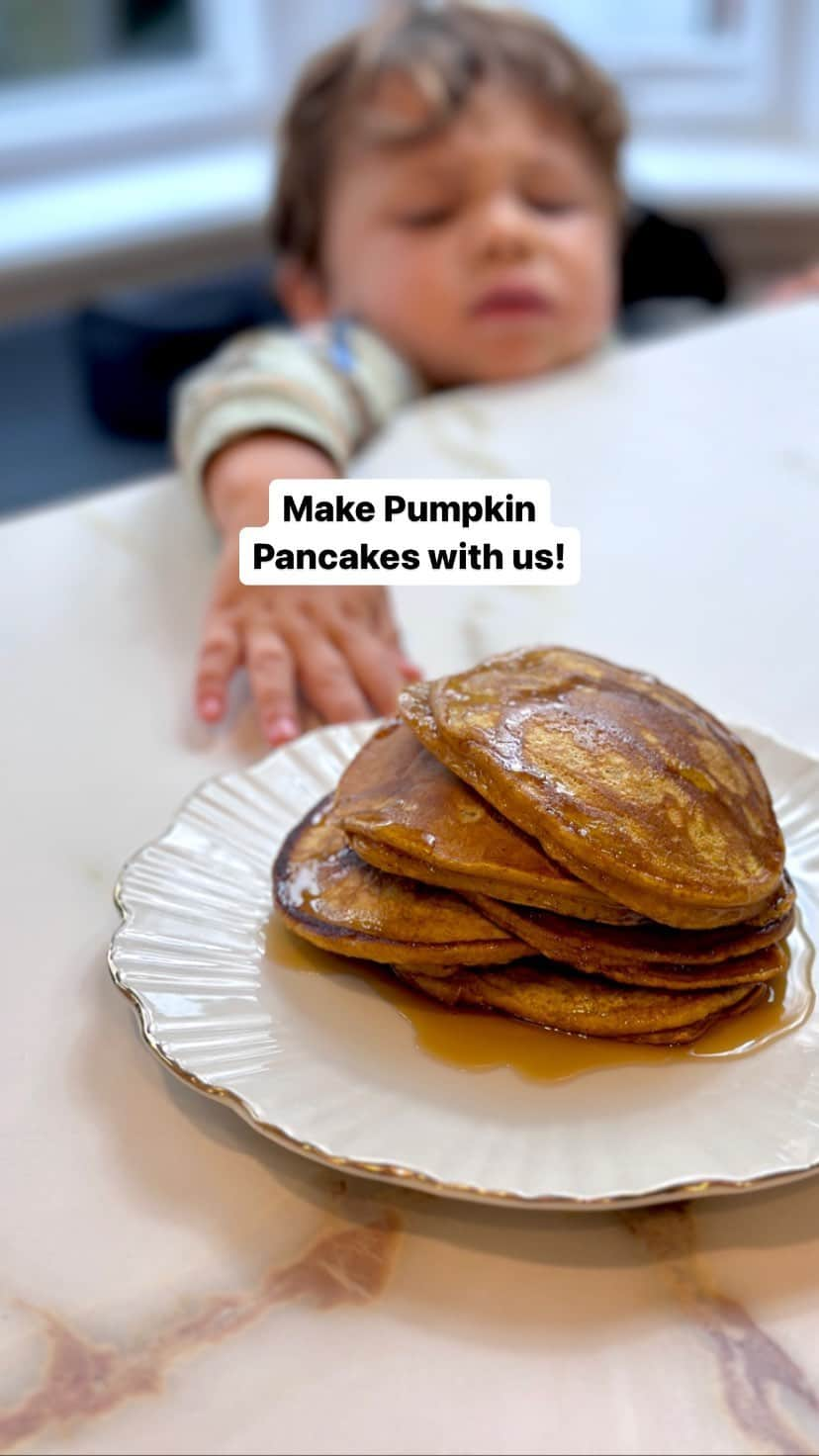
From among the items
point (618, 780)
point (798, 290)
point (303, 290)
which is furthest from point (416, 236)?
point (618, 780)

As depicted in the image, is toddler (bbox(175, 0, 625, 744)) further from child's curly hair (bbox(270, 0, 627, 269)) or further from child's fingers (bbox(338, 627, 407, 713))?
child's fingers (bbox(338, 627, 407, 713))

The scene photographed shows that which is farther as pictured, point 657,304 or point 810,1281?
point 657,304

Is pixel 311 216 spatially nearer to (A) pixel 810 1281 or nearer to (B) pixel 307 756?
(B) pixel 307 756

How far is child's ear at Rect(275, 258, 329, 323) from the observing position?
1633mm

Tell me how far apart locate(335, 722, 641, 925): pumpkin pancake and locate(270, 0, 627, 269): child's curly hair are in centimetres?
109

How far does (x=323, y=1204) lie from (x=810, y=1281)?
15 centimetres

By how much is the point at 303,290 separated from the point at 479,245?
40 cm

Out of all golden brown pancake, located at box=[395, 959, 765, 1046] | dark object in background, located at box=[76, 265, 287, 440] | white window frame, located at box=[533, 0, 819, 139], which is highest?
white window frame, located at box=[533, 0, 819, 139]

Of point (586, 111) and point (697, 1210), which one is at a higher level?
point (586, 111)

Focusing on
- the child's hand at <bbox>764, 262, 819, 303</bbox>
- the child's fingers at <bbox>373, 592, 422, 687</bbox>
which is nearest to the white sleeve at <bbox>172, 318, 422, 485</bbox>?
the child's fingers at <bbox>373, 592, 422, 687</bbox>

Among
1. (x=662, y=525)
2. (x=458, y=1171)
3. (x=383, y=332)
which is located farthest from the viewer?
(x=383, y=332)

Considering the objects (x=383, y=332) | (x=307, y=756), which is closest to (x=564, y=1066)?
(x=307, y=756)

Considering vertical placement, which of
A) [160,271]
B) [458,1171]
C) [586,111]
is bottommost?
[160,271]

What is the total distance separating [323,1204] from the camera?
45 centimetres
